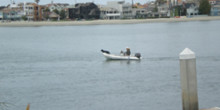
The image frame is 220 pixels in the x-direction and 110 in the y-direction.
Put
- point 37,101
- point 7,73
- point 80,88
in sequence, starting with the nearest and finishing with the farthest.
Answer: point 37,101 → point 80,88 → point 7,73

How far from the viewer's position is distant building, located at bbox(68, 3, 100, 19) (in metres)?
144

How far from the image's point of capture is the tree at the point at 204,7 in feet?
447

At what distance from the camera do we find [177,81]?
25609 mm

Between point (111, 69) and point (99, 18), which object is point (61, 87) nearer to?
point (111, 69)

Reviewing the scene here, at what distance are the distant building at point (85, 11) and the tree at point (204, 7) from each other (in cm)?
3329

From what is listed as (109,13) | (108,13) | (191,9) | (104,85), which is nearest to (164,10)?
(191,9)

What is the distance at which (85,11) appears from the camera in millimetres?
145125

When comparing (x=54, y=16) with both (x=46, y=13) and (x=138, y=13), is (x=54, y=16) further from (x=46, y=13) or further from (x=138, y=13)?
(x=138, y=13)

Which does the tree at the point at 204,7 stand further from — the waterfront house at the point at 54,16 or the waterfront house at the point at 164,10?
the waterfront house at the point at 54,16

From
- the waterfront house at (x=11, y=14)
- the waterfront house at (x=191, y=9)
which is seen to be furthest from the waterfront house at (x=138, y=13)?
the waterfront house at (x=11, y=14)

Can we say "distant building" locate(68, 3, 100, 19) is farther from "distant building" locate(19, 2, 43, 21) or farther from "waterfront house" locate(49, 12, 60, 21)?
"distant building" locate(19, 2, 43, 21)

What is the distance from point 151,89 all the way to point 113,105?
13.0 ft

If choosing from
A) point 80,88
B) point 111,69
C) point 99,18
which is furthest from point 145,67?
point 99,18

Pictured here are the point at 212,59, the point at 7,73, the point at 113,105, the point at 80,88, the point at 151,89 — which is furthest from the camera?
the point at 212,59
